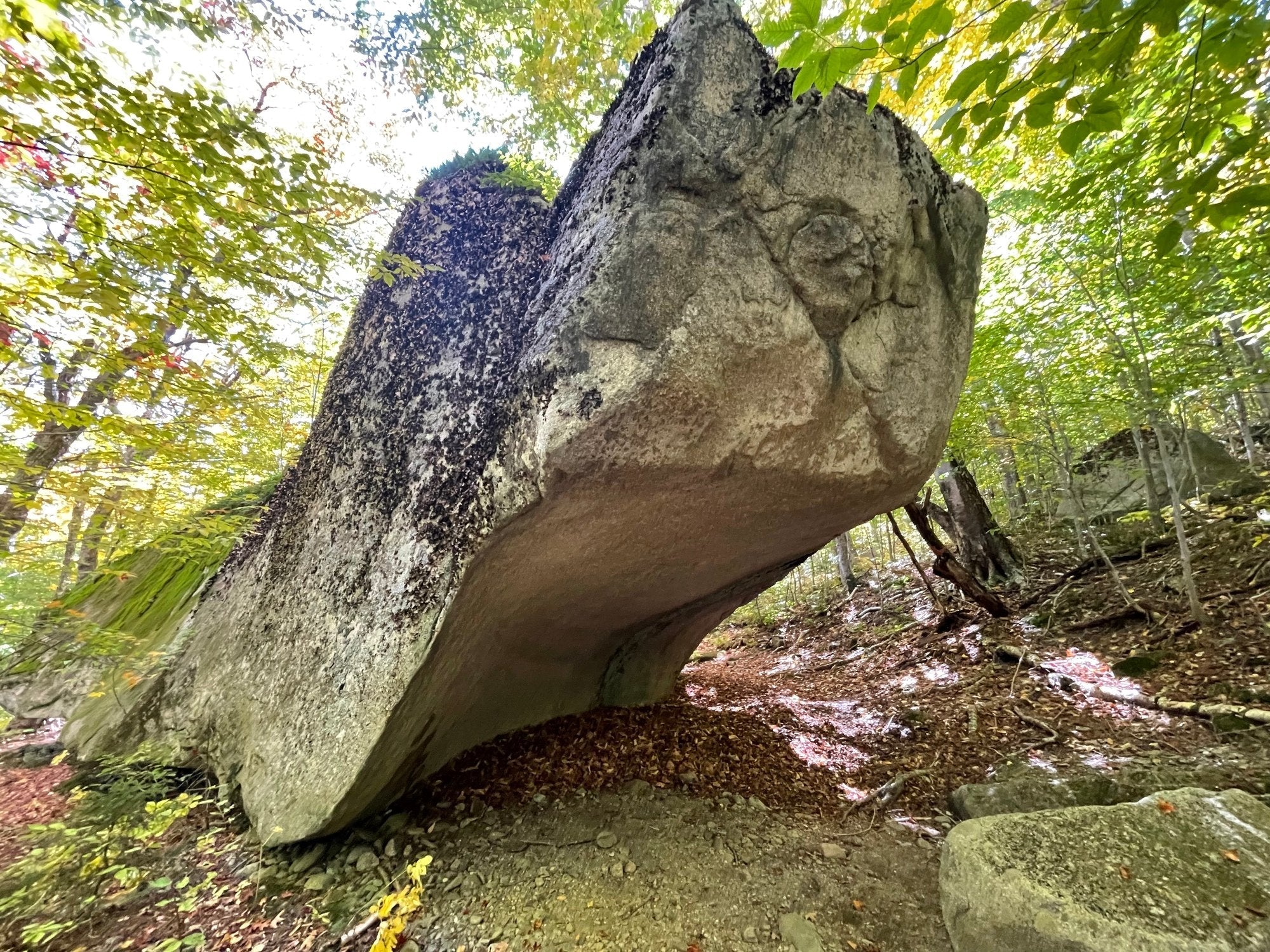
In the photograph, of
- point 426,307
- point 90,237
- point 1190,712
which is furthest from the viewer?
point 1190,712

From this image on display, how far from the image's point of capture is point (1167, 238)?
6.25 feet

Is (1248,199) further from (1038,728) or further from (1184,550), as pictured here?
(1184,550)

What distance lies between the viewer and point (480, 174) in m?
3.71

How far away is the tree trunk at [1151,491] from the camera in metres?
7.07

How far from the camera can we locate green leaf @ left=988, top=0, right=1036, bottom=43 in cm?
149

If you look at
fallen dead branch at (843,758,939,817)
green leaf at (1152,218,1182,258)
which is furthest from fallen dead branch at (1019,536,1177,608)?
green leaf at (1152,218,1182,258)

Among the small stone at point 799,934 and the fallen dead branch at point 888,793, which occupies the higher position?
the small stone at point 799,934

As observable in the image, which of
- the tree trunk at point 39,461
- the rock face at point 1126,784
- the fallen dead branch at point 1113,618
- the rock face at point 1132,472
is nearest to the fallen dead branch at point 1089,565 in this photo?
the rock face at point 1132,472

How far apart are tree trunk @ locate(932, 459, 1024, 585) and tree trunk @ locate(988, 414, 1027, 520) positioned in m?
0.81

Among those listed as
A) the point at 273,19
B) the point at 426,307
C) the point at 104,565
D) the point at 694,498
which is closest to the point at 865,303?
the point at 694,498

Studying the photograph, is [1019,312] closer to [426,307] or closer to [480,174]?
[480,174]

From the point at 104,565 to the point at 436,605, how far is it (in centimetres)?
701

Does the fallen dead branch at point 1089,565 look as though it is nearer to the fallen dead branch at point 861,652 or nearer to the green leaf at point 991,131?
the fallen dead branch at point 861,652

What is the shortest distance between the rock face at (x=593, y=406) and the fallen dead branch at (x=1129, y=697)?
3117 millimetres
